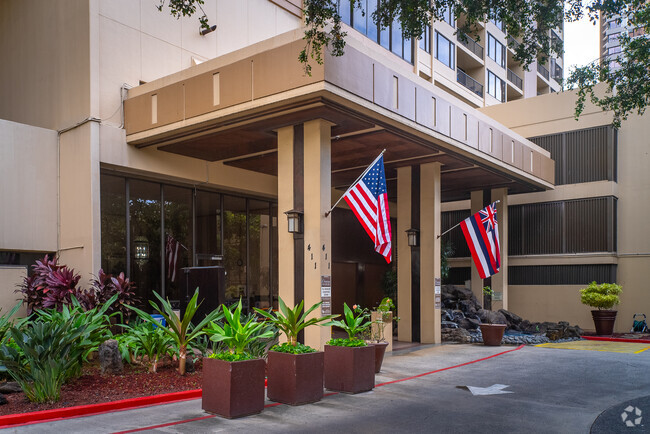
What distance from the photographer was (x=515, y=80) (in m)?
44.2

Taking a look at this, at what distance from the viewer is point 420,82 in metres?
16.5

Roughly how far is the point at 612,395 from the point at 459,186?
1433 centimetres

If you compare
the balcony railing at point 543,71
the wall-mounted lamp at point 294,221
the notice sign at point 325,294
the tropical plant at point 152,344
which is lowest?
the tropical plant at point 152,344

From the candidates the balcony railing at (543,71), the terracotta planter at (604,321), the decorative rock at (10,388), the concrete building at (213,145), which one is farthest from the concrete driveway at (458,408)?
the balcony railing at (543,71)

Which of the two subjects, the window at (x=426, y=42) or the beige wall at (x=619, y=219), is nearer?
the beige wall at (x=619, y=219)

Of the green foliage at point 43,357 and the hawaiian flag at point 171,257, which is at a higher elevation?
the hawaiian flag at point 171,257

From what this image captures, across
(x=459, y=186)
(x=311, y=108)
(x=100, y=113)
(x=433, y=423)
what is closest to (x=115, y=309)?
(x=100, y=113)

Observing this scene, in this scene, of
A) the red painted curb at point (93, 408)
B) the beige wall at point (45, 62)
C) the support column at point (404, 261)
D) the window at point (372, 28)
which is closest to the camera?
the red painted curb at point (93, 408)

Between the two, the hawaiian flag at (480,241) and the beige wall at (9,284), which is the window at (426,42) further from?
the beige wall at (9,284)

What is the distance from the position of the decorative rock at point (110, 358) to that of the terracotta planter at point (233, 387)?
8.97 feet

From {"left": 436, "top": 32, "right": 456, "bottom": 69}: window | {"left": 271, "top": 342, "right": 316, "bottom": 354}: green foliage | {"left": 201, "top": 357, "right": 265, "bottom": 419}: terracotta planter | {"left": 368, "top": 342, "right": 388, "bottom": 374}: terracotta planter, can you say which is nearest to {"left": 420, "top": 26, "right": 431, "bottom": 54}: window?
{"left": 436, "top": 32, "right": 456, "bottom": 69}: window

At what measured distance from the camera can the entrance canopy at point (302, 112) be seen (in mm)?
13781

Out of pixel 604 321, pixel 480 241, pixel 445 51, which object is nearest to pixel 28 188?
pixel 480 241

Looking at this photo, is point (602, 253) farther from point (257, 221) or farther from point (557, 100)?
point (257, 221)
